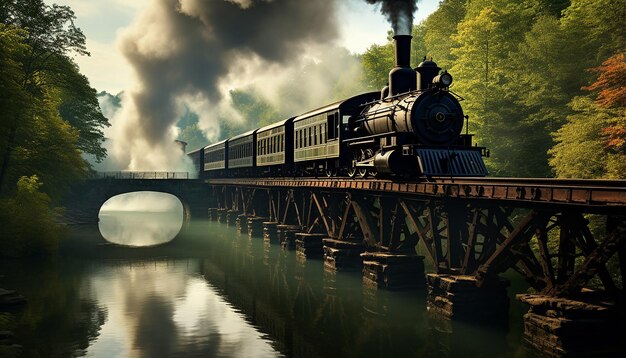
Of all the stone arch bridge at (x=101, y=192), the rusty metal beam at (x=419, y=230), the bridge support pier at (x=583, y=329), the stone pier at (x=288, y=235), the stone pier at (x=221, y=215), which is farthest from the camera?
the stone pier at (x=221, y=215)

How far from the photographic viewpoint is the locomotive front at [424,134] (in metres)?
17.4

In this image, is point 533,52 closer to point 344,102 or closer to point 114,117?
point 344,102

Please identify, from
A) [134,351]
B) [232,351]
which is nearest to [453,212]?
[232,351]

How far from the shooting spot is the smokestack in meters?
21.2

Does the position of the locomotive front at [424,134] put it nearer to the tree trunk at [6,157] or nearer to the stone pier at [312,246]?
the stone pier at [312,246]

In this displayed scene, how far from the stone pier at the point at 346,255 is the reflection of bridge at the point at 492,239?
0.06 m

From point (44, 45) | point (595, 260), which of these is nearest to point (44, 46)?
point (44, 45)

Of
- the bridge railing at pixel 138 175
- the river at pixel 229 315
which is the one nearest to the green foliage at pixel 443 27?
the bridge railing at pixel 138 175

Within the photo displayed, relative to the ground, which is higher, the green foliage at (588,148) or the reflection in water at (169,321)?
the green foliage at (588,148)

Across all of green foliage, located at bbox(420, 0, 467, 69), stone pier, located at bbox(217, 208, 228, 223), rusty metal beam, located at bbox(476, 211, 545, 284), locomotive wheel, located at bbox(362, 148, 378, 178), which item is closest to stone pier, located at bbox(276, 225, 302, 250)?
locomotive wheel, located at bbox(362, 148, 378, 178)

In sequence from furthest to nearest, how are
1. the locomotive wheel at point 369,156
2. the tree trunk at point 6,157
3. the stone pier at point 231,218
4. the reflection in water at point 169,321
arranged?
the stone pier at point 231,218 < the tree trunk at point 6,157 < the locomotive wheel at point 369,156 < the reflection in water at point 169,321

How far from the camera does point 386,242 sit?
2005cm

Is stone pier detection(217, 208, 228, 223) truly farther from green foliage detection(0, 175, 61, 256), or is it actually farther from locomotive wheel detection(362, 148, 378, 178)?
locomotive wheel detection(362, 148, 378, 178)

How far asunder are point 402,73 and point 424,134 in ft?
12.6
